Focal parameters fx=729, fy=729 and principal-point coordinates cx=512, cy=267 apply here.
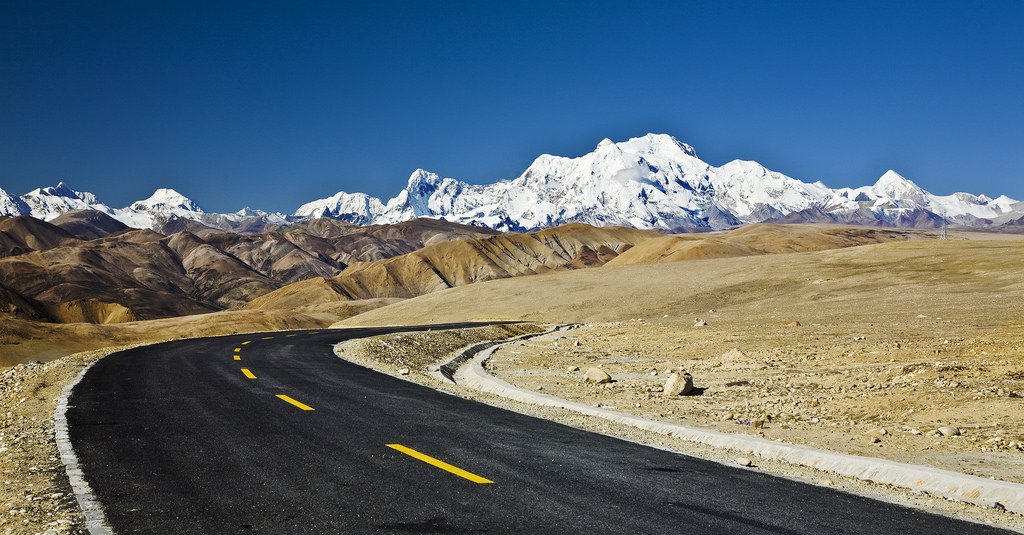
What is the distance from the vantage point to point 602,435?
35.9 feet

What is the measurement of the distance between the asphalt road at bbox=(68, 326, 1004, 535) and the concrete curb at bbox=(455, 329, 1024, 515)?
40.5 inches

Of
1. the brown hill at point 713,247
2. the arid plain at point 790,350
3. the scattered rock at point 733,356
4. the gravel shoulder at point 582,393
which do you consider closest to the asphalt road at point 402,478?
the gravel shoulder at point 582,393

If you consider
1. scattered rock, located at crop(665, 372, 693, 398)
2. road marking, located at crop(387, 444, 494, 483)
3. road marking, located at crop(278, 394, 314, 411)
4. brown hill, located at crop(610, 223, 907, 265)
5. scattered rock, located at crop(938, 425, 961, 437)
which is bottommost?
scattered rock, located at crop(938, 425, 961, 437)

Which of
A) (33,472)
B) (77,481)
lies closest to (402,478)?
(77,481)

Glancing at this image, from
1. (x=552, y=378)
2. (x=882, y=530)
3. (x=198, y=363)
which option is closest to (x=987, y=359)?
(x=552, y=378)

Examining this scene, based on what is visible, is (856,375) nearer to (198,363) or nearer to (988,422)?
(988,422)

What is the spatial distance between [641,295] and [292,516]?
5619cm

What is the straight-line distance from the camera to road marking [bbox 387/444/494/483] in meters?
7.54

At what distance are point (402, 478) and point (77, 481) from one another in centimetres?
324

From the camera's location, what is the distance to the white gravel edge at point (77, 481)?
5970mm

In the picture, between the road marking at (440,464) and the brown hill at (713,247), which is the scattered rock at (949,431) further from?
the brown hill at (713,247)

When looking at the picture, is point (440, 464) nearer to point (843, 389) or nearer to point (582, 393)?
point (582, 393)

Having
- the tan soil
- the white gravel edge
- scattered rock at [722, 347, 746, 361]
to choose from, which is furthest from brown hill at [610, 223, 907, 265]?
the white gravel edge

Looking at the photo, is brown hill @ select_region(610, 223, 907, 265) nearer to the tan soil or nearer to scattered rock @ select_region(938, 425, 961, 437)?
scattered rock @ select_region(938, 425, 961, 437)
